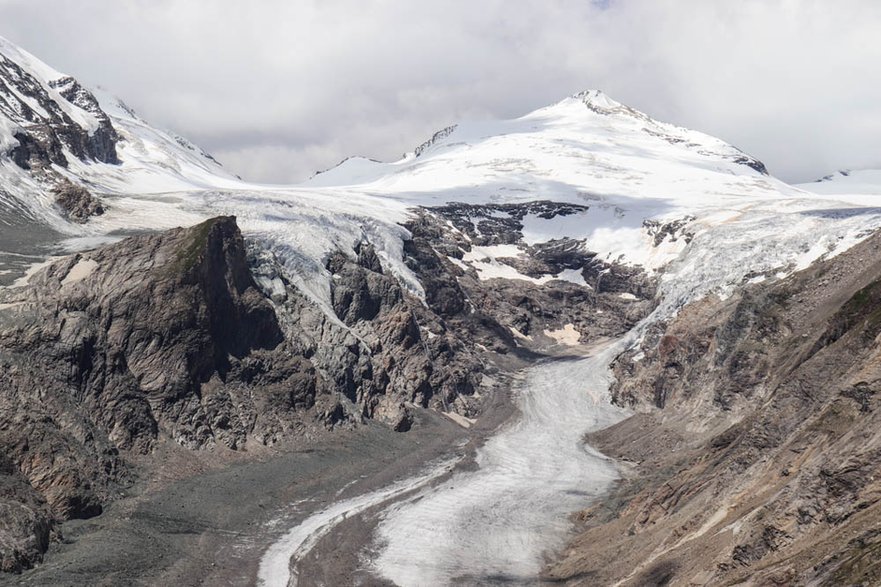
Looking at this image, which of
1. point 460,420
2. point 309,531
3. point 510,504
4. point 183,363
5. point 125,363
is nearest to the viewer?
point 309,531

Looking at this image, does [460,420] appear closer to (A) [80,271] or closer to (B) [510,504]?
(B) [510,504]

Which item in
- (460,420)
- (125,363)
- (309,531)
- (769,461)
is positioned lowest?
(309,531)

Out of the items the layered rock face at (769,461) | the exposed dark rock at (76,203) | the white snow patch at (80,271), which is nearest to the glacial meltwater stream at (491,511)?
the layered rock face at (769,461)

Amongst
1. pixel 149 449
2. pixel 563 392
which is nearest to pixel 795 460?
pixel 149 449

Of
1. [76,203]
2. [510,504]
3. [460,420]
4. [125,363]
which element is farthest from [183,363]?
[76,203]

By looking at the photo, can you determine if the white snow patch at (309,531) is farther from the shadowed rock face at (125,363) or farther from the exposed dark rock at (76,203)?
A: the exposed dark rock at (76,203)
